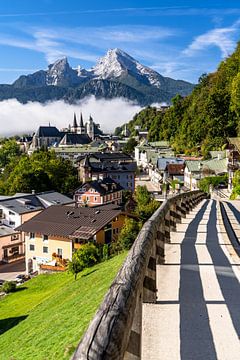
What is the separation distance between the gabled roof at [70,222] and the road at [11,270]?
4.28m

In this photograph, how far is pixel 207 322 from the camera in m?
4.50

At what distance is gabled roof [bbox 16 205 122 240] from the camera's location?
34.1 meters

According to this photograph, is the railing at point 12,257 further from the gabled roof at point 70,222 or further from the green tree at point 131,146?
the green tree at point 131,146

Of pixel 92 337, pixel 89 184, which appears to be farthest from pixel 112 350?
pixel 89 184

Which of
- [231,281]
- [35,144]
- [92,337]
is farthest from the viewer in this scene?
[35,144]

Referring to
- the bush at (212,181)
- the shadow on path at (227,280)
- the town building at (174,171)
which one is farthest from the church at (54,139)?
the shadow on path at (227,280)

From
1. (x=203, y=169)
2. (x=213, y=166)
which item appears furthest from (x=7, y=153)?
(x=213, y=166)

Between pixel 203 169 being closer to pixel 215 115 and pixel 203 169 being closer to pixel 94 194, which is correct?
pixel 215 115

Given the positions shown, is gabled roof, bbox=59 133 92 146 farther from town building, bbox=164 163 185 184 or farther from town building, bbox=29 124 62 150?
town building, bbox=164 163 185 184

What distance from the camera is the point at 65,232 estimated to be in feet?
113

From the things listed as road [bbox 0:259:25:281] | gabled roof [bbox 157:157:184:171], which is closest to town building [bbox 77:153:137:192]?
gabled roof [bbox 157:157:184:171]

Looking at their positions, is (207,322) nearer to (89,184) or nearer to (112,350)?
(112,350)

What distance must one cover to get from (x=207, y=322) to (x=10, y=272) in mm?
35438

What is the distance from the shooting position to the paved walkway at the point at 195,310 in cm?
383
